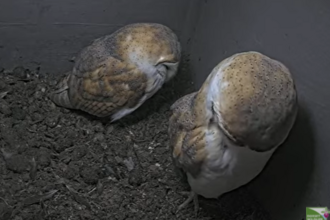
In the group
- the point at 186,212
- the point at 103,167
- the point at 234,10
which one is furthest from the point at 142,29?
the point at 186,212

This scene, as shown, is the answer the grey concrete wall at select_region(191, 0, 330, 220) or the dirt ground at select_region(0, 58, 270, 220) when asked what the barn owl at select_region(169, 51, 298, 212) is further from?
the dirt ground at select_region(0, 58, 270, 220)

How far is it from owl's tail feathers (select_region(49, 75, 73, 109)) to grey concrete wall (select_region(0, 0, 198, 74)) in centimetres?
22

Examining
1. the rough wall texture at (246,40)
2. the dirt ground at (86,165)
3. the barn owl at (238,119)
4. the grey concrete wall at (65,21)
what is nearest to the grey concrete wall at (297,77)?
the rough wall texture at (246,40)

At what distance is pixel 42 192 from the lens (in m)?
2.34

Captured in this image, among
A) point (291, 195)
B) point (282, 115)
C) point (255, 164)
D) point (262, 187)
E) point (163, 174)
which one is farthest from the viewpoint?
point (163, 174)

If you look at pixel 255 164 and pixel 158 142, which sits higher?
pixel 255 164

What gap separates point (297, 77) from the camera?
75.7 inches

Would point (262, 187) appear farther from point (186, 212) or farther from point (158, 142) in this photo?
point (158, 142)

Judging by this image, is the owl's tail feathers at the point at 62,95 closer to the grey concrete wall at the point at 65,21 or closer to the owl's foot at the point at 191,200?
the grey concrete wall at the point at 65,21

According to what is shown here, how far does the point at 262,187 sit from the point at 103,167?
730 mm

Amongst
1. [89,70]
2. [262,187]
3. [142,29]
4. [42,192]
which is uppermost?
[142,29]

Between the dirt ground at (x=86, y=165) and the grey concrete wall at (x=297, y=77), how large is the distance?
231 millimetres

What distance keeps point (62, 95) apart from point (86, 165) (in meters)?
0.40

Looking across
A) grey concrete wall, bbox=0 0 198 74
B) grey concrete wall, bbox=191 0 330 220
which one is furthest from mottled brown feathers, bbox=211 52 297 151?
grey concrete wall, bbox=0 0 198 74
